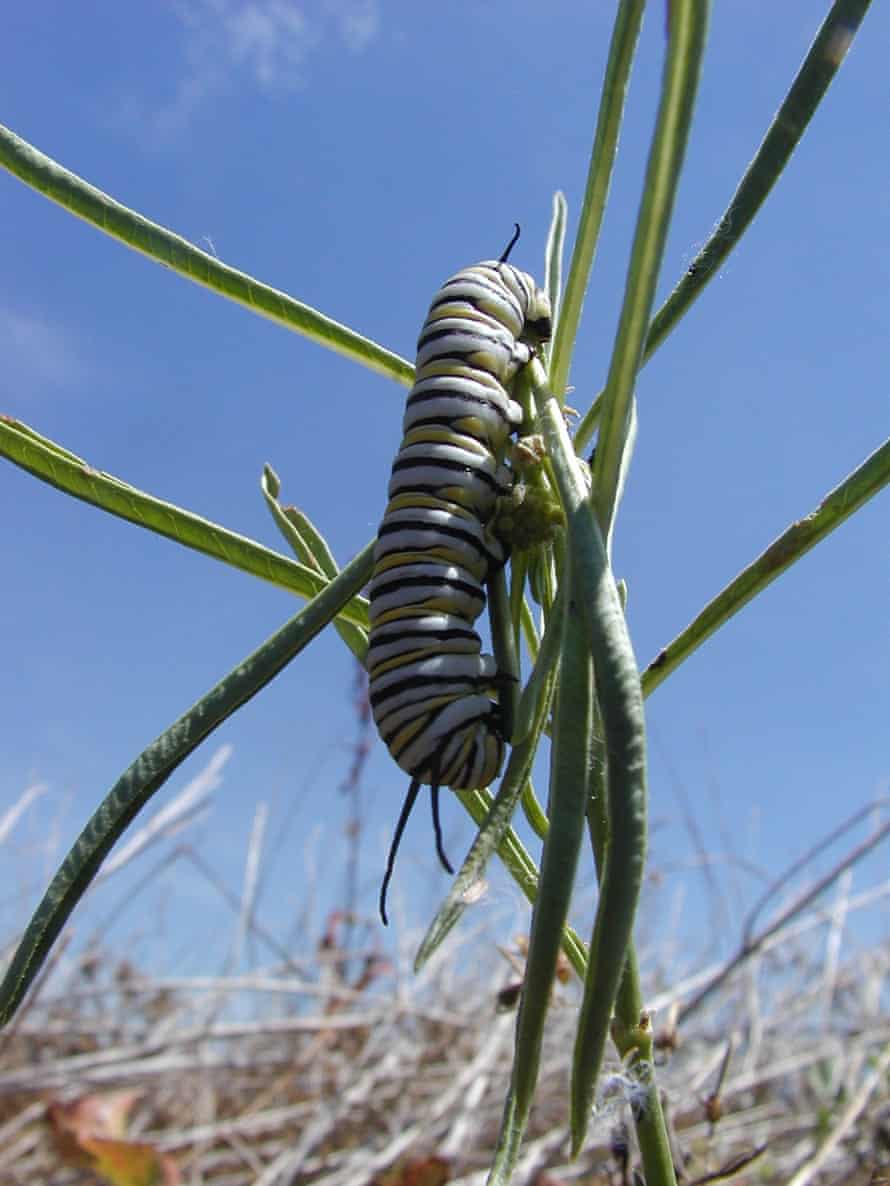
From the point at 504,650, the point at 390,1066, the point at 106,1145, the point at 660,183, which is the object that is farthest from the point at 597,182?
the point at 390,1066

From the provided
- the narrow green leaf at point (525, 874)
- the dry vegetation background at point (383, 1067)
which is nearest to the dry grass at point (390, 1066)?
the dry vegetation background at point (383, 1067)

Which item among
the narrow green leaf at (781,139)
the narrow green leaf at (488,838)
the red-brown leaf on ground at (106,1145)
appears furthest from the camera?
the red-brown leaf on ground at (106,1145)


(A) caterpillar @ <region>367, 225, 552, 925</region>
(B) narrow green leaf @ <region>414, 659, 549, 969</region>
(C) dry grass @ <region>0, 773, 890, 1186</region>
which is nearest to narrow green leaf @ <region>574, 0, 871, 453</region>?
(A) caterpillar @ <region>367, 225, 552, 925</region>

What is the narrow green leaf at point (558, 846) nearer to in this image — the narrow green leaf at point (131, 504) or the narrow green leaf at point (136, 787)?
the narrow green leaf at point (136, 787)

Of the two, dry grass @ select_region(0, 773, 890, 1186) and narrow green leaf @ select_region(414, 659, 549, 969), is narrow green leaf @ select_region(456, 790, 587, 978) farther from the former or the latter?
dry grass @ select_region(0, 773, 890, 1186)

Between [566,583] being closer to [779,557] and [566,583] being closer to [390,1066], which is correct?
[779,557]
